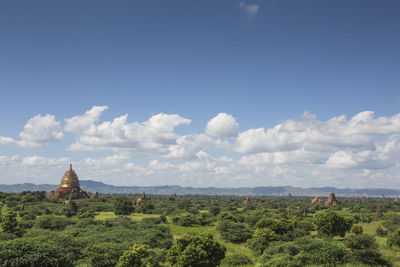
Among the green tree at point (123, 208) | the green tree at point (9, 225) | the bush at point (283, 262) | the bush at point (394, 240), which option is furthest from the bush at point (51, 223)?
the bush at point (394, 240)

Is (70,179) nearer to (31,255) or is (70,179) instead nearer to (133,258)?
(31,255)

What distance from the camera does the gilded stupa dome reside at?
163363 mm

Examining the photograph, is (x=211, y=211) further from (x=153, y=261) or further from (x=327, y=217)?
(x=153, y=261)

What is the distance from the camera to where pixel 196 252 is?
Answer: 119ft

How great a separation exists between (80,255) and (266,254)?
88.3 feet

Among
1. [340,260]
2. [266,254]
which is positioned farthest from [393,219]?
[266,254]

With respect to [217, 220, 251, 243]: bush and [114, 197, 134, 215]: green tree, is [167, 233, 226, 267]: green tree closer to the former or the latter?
[217, 220, 251, 243]: bush

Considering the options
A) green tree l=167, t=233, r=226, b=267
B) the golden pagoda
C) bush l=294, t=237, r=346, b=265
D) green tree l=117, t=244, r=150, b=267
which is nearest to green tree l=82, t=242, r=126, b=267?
green tree l=117, t=244, r=150, b=267

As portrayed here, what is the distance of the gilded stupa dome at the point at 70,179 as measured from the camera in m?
163

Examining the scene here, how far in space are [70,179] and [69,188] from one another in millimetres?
9971

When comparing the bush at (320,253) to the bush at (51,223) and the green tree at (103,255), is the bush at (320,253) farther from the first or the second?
the bush at (51,223)

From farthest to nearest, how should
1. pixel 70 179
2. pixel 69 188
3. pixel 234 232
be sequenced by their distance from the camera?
pixel 70 179 < pixel 69 188 < pixel 234 232

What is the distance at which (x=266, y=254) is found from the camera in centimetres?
4356

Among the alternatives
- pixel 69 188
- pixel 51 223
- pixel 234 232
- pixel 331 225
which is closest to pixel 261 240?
pixel 234 232
